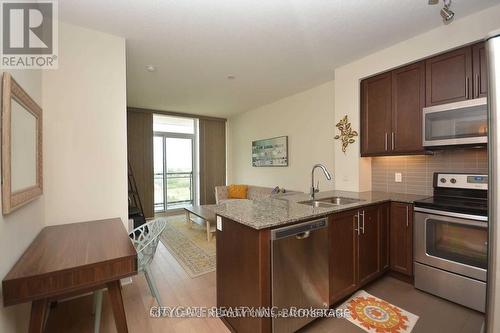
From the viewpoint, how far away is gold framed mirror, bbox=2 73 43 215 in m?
1.14

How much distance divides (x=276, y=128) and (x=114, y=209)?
11.4 feet

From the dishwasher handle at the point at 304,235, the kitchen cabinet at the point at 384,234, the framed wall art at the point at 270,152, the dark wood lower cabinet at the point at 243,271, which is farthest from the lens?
the framed wall art at the point at 270,152

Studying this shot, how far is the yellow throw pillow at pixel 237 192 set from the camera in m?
5.35

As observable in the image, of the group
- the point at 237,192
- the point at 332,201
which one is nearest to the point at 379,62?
the point at 332,201

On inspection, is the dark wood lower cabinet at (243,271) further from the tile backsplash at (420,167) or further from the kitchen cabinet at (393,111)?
the tile backsplash at (420,167)

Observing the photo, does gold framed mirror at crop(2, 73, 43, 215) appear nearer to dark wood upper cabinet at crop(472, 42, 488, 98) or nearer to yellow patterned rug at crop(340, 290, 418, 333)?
yellow patterned rug at crop(340, 290, 418, 333)

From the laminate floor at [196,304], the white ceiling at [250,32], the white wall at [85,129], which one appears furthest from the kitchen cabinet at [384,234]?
the white wall at [85,129]

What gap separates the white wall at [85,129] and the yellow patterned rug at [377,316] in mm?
2316

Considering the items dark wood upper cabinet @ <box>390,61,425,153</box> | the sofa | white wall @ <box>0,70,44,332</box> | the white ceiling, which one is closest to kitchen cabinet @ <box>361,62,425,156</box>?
dark wood upper cabinet @ <box>390,61,425,153</box>

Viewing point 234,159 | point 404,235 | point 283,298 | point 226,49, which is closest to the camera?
point 283,298

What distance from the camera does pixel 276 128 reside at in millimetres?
4820

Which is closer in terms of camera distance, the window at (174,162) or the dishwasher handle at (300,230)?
the dishwasher handle at (300,230)

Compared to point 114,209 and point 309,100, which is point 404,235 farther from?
point 114,209

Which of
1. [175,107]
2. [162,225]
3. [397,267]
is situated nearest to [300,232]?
[162,225]
